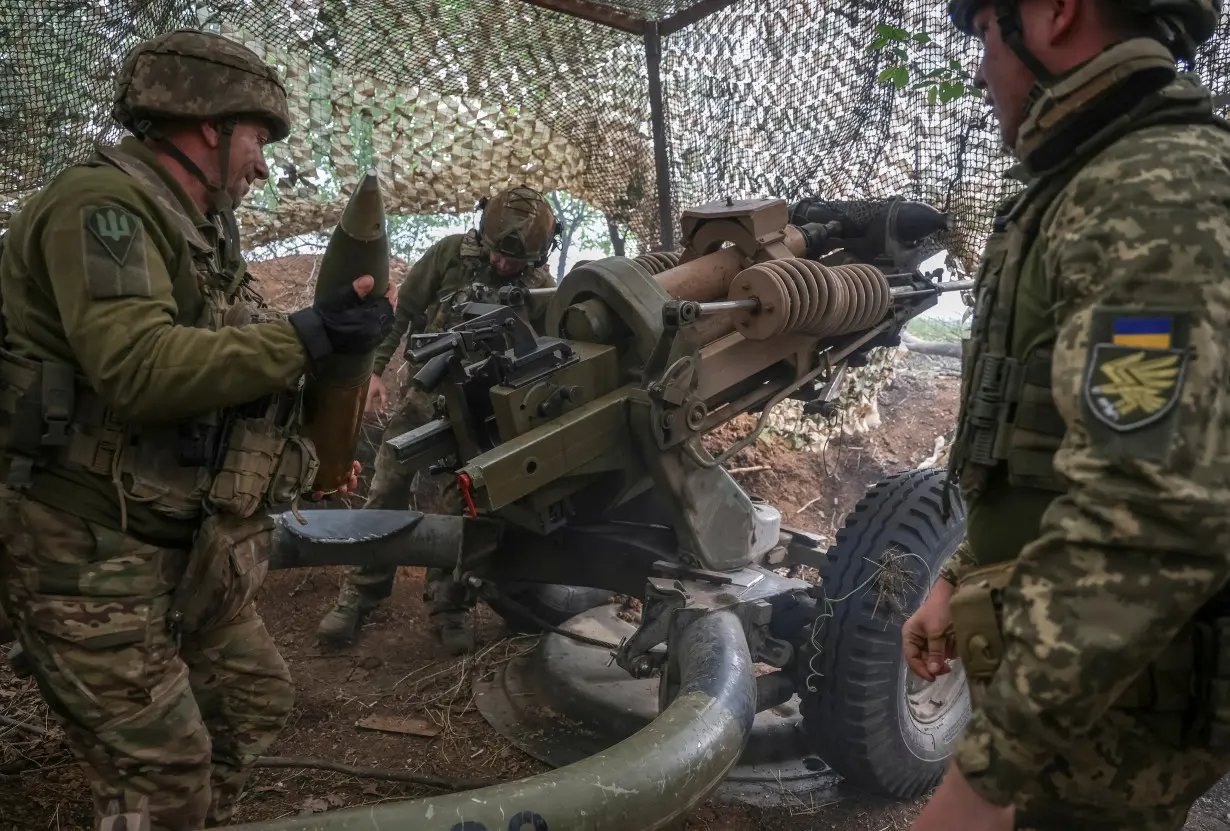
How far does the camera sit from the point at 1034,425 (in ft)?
5.13

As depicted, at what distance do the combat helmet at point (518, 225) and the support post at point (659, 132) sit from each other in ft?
3.16

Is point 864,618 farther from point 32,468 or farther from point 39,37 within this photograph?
point 39,37

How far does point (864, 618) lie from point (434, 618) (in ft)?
8.49

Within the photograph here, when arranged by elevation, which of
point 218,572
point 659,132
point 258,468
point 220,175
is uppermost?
point 220,175

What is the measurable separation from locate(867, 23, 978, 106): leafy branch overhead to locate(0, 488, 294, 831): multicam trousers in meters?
3.37

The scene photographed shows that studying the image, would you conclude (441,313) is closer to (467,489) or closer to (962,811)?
(467,489)

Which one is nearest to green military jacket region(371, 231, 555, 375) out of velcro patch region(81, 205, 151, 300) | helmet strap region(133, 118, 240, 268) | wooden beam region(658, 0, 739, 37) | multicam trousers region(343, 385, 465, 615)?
multicam trousers region(343, 385, 465, 615)

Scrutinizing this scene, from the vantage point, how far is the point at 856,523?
3646 millimetres

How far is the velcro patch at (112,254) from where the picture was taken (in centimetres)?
221

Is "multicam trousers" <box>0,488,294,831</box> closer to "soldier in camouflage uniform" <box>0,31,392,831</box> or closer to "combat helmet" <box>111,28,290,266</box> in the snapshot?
"soldier in camouflage uniform" <box>0,31,392,831</box>

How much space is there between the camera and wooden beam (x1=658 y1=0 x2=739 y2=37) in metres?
5.37

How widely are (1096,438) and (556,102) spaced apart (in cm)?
550

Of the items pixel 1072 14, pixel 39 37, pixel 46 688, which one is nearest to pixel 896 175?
pixel 1072 14

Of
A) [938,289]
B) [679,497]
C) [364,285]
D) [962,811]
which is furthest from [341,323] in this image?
[938,289]
